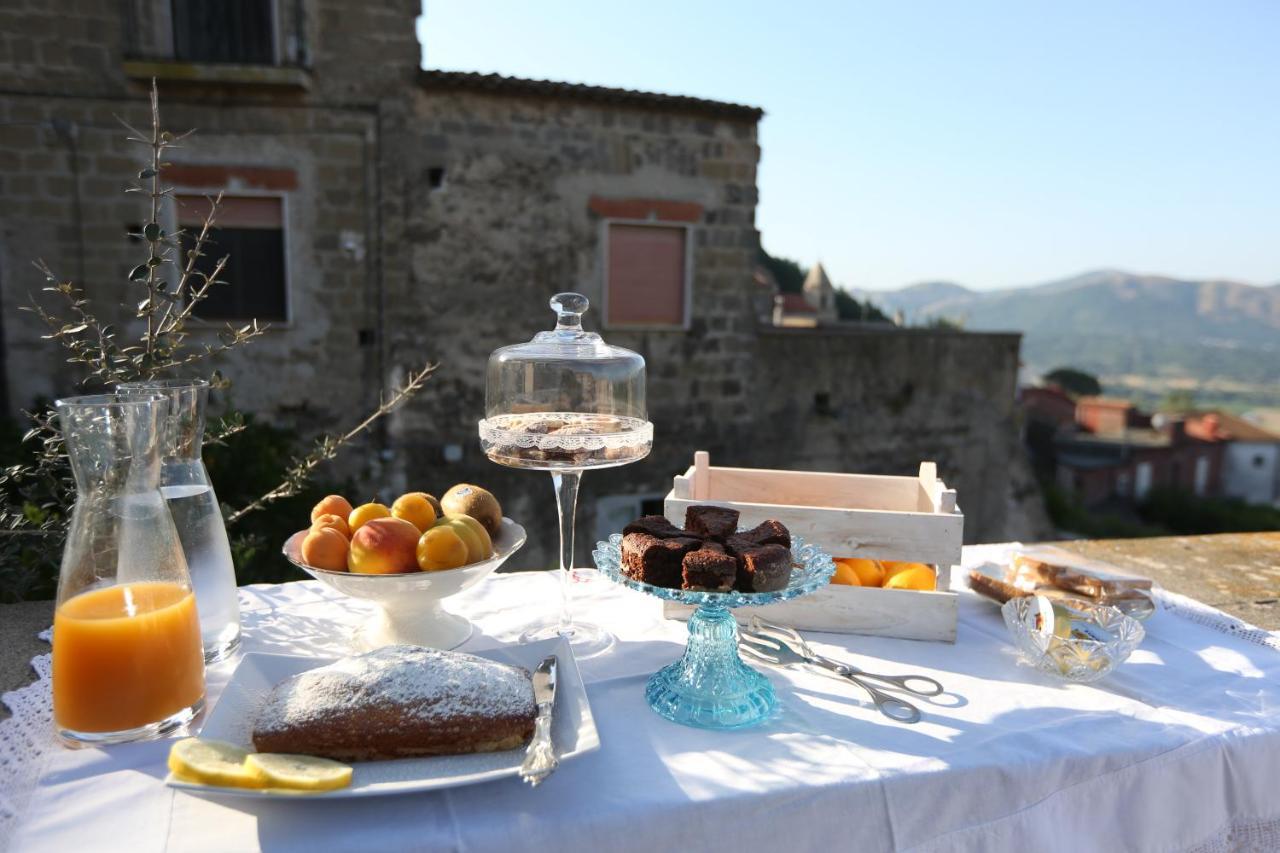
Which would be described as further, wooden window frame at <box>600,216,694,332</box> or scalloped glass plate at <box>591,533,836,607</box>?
wooden window frame at <box>600,216,694,332</box>

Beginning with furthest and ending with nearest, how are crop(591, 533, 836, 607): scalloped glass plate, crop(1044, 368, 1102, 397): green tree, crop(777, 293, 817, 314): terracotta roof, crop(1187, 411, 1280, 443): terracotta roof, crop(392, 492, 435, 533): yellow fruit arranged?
1. crop(1044, 368, 1102, 397): green tree
2. crop(1187, 411, 1280, 443): terracotta roof
3. crop(777, 293, 817, 314): terracotta roof
4. crop(392, 492, 435, 533): yellow fruit
5. crop(591, 533, 836, 607): scalloped glass plate

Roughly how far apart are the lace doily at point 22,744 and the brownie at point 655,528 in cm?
90

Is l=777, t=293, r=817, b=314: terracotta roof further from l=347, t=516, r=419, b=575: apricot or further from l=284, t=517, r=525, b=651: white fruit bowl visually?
l=347, t=516, r=419, b=575: apricot

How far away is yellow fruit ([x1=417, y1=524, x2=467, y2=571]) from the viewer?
4.62 ft

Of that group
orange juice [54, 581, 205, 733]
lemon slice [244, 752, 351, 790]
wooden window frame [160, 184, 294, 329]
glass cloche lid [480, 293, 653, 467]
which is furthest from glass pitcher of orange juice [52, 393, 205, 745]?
wooden window frame [160, 184, 294, 329]

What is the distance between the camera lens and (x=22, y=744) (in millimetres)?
1185

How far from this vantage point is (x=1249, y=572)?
2324mm

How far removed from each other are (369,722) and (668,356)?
7739 millimetres

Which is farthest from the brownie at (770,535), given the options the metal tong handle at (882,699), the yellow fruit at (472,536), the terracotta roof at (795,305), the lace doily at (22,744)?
the terracotta roof at (795,305)

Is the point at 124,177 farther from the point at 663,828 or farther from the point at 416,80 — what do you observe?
the point at 663,828

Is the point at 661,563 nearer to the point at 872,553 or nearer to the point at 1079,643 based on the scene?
the point at 872,553

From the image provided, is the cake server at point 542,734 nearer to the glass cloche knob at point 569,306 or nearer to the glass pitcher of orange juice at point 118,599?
the glass pitcher of orange juice at point 118,599

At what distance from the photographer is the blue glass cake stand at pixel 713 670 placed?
1.27 metres

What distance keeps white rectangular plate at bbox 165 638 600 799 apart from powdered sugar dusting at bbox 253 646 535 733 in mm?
53
